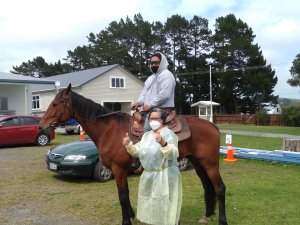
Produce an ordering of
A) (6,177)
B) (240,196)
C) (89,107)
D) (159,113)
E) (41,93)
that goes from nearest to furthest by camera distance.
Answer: (159,113) < (89,107) < (240,196) < (6,177) < (41,93)

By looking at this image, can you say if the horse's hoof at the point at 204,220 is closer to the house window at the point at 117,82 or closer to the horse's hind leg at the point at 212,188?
the horse's hind leg at the point at 212,188

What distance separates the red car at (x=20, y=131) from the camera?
1802 cm

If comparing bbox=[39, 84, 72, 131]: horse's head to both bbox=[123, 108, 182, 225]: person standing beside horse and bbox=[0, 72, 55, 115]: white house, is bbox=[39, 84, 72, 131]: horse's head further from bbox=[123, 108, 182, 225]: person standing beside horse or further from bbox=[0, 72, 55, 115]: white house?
bbox=[0, 72, 55, 115]: white house

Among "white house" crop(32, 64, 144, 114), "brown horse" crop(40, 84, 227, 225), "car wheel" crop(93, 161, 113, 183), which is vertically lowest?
"car wheel" crop(93, 161, 113, 183)

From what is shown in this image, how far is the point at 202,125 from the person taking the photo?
6.25 metres

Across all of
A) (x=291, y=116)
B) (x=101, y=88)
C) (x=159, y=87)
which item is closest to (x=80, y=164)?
(x=159, y=87)

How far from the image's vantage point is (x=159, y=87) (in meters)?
5.98

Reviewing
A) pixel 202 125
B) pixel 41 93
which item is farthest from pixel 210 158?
pixel 41 93

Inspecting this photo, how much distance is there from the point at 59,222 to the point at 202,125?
8.95 ft

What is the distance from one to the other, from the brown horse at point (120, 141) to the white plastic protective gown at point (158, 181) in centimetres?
90

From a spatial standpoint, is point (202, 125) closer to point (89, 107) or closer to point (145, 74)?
point (89, 107)

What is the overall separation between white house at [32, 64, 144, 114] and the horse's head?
99.4ft

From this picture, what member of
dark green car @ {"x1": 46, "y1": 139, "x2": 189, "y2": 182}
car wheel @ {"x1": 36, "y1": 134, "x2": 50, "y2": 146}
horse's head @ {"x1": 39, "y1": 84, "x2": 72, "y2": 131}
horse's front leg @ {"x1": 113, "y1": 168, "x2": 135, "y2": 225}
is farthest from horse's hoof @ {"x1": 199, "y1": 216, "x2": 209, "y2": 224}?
car wheel @ {"x1": 36, "y1": 134, "x2": 50, "y2": 146}

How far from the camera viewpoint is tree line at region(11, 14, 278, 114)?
197ft
